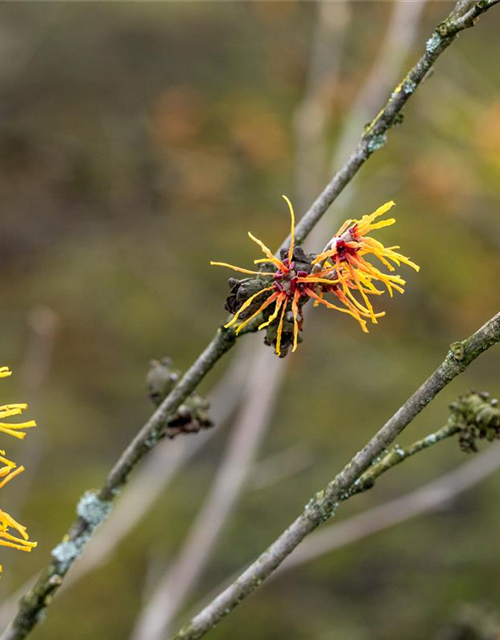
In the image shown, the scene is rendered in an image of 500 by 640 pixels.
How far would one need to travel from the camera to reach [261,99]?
241 inches

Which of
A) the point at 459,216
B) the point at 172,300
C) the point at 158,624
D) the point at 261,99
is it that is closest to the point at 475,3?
the point at 158,624

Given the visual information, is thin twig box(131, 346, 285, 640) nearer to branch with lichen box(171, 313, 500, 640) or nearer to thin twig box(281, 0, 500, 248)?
branch with lichen box(171, 313, 500, 640)

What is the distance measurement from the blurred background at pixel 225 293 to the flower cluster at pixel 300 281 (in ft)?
4.23

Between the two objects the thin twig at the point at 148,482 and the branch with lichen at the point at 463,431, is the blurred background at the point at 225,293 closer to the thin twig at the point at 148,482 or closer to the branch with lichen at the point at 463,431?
the thin twig at the point at 148,482

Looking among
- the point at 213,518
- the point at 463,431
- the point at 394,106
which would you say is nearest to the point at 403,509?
the point at 213,518

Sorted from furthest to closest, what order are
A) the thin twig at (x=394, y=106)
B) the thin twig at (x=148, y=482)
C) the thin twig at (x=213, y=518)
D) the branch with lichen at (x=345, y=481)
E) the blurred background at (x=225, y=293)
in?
the blurred background at (x=225, y=293)
the thin twig at (x=148, y=482)
the thin twig at (x=213, y=518)
the thin twig at (x=394, y=106)
the branch with lichen at (x=345, y=481)

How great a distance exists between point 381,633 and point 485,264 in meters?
2.48

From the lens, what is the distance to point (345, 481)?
1.05 meters

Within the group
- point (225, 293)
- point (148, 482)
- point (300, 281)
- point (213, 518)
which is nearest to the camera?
point (300, 281)

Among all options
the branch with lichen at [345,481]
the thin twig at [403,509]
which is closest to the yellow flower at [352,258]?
the branch with lichen at [345,481]

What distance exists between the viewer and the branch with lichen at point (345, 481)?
972 mm

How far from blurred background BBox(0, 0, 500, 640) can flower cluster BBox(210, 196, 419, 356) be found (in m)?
1.29

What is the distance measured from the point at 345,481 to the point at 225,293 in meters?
3.47

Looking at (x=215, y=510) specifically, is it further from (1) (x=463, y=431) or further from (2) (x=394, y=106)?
(2) (x=394, y=106)
